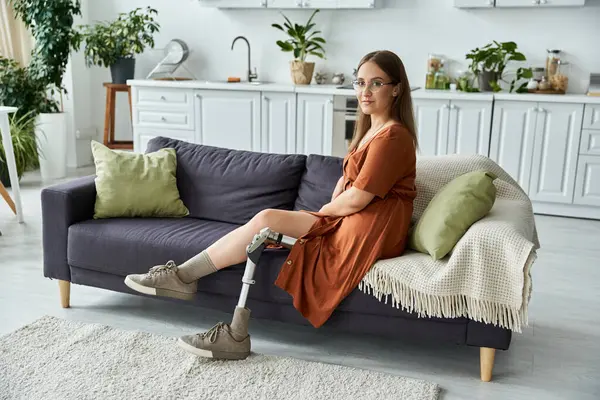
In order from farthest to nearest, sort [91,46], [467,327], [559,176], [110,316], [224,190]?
[91,46], [559,176], [224,190], [110,316], [467,327]

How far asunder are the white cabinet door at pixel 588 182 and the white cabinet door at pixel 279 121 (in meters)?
2.15

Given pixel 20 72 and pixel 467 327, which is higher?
pixel 20 72

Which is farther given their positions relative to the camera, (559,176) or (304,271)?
(559,176)

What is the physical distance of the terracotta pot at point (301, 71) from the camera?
216 inches

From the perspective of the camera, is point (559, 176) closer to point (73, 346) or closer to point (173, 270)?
point (173, 270)

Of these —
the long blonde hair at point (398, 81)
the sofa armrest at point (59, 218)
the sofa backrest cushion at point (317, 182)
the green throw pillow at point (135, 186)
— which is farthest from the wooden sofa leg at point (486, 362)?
the sofa armrest at point (59, 218)

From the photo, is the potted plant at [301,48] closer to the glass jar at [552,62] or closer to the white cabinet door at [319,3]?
the white cabinet door at [319,3]

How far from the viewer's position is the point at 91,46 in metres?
5.71

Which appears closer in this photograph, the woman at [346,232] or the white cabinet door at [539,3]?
the woman at [346,232]

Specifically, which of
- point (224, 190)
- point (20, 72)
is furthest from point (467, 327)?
point (20, 72)

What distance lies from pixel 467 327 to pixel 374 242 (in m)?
0.45

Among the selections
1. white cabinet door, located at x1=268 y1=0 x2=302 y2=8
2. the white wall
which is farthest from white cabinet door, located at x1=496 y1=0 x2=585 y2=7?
white cabinet door, located at x1=268 y1=0 x2=302 y2=8

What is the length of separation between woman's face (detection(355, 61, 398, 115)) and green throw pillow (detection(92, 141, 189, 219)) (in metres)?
1.07

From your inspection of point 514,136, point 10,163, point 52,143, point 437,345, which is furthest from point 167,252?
point 52,143
